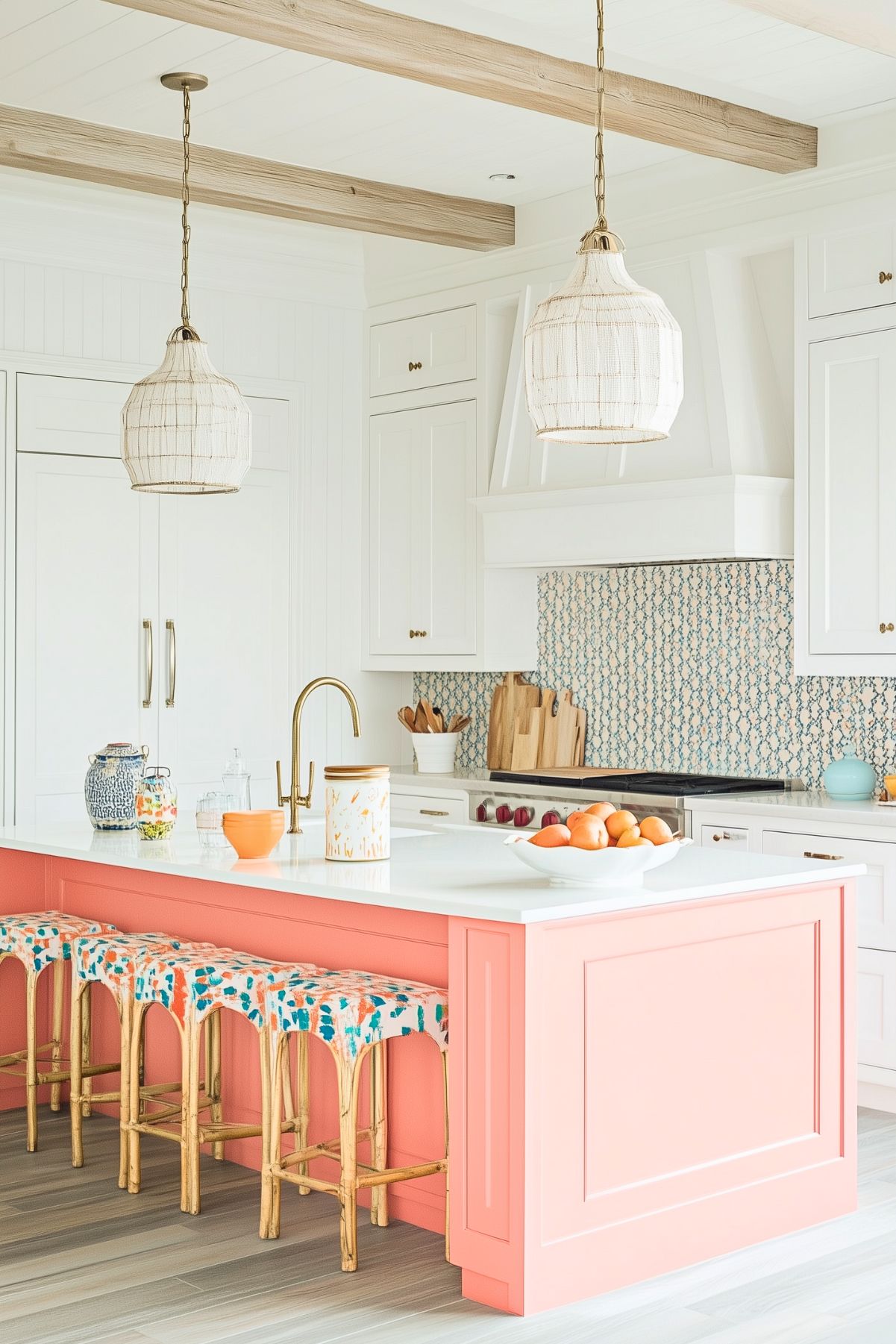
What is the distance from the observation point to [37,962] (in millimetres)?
4332

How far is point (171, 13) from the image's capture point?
3.63 meters

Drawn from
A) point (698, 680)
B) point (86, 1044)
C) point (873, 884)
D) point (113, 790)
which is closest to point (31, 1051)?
point (86, 1044)

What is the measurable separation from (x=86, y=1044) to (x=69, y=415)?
250cm

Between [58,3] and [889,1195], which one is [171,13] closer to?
[58,3]

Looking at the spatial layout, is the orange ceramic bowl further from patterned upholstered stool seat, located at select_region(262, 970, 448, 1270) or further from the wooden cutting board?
the wooden cutting board

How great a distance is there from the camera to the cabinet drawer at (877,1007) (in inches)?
181

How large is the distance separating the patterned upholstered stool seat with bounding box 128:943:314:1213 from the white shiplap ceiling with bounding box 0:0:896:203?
239 centimetres

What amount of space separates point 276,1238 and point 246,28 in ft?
9.09

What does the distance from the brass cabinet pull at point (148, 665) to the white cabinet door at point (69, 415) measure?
2.15ft

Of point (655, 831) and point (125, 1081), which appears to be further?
point (125, 1081)

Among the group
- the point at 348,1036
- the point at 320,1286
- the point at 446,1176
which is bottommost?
the point at 320,1286

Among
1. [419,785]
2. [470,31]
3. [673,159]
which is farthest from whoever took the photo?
[419,785]

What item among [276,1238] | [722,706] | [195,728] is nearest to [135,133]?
[195,728]

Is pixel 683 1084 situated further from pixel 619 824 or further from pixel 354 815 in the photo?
pixel 354 815
